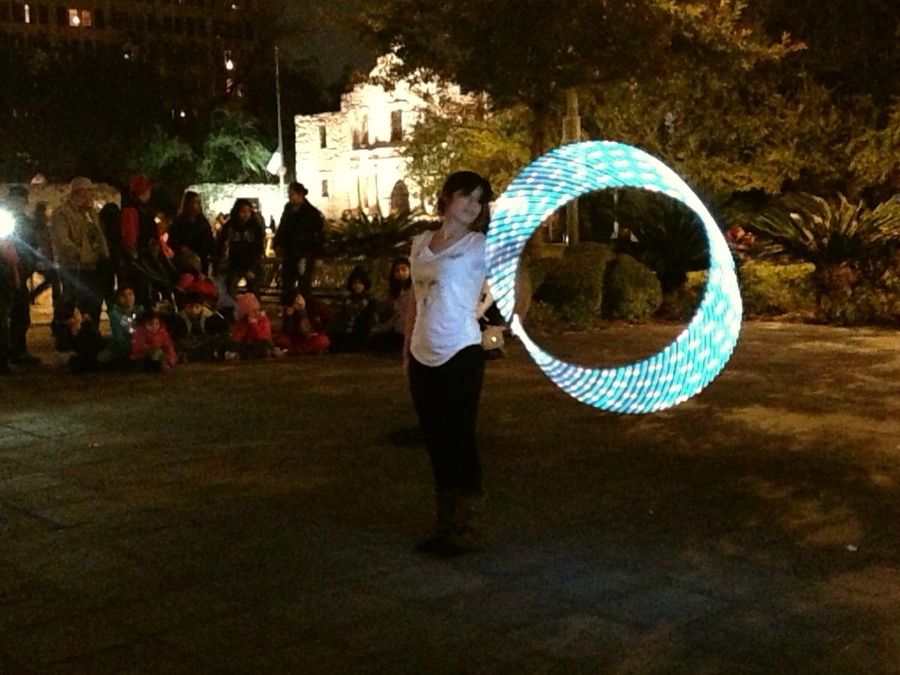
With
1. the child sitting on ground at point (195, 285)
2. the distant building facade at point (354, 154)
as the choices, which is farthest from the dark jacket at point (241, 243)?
the distant building facade at point (354, 154)

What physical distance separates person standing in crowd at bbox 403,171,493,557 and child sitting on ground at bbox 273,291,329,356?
6.93m

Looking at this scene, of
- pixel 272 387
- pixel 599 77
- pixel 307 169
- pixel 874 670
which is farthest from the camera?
pixel 307 169

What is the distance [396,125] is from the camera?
42.5 m

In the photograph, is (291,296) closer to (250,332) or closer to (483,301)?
(250,332)

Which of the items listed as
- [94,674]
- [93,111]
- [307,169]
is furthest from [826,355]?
[93,111]

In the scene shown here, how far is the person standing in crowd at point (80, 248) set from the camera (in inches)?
460

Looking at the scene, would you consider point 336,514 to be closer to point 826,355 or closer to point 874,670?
point 874,670

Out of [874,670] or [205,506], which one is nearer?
[874,670]

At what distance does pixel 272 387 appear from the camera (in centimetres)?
1039

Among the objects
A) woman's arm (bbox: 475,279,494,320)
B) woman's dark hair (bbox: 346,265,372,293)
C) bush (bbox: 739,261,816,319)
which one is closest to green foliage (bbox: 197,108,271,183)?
bush (bbox: 739,261,816,319)

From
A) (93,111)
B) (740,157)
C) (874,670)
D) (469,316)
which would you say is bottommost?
(874,670)

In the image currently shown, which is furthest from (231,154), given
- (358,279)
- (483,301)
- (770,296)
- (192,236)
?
(483,301)

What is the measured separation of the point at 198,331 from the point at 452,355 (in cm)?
759

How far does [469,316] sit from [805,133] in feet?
47.1
